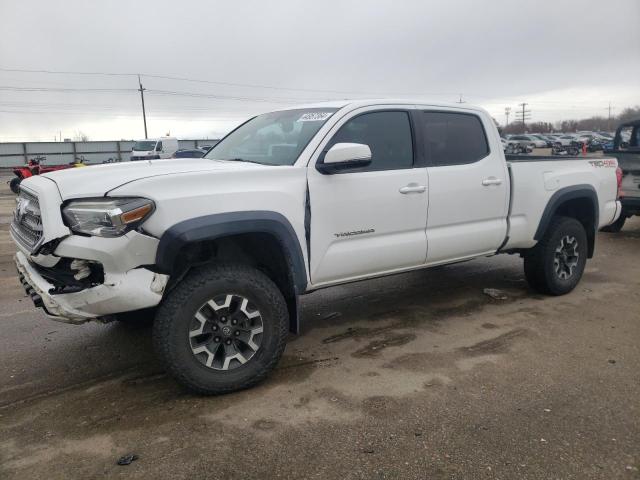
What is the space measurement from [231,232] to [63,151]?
153ft

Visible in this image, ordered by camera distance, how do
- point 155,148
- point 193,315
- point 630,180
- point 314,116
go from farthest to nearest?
point 155,148 → point 630,180 → point 314,116 → point 193,315

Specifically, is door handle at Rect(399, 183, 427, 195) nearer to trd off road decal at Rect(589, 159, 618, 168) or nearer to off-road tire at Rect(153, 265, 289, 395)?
off-road tire at Rect(153, 265, 289, 395)

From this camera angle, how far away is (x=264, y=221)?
11.0ft

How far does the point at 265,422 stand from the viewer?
306 centimetres

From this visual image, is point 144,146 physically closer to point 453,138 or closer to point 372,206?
point 453,138

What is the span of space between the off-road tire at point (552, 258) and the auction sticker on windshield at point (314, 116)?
8.89 ft

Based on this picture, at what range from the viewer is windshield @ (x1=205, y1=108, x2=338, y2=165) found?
3925 millimetres

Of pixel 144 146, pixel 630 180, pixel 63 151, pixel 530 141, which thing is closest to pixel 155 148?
pixel 144 146

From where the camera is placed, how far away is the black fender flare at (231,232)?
A: 119 inches

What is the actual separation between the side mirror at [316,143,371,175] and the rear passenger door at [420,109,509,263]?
2.95 ft

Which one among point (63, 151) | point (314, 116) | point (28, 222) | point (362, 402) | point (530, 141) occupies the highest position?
point (63, 151)

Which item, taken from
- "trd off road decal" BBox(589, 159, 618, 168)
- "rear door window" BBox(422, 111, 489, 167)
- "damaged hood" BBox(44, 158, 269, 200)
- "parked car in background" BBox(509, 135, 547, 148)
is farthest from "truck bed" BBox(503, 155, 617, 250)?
"parked car in background" BBox(509, 135, 547, 148)

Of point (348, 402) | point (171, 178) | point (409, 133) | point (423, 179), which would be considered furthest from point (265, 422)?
point (409, 133)

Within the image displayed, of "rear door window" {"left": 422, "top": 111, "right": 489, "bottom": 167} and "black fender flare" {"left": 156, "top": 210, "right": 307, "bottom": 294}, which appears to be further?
"rear door window" {"left": 422, "top": 111, "right": 489, "bottom": 167}
